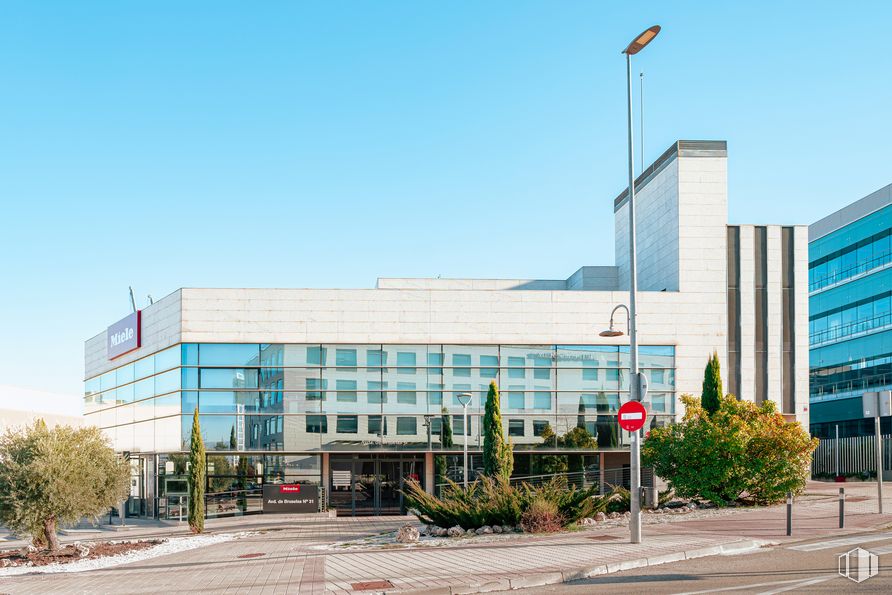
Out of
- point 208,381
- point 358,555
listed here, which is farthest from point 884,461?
point 358,555

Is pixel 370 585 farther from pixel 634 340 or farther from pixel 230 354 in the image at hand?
pixel 230 354

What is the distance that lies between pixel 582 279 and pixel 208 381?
1982 cm

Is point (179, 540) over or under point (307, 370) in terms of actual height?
under

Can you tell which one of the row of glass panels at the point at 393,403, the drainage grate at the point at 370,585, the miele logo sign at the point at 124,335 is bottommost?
the drainage grate at the point at 370,585

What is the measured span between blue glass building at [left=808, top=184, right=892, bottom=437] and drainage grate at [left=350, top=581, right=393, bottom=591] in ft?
175

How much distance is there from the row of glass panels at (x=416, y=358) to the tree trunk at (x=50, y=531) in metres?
12.4

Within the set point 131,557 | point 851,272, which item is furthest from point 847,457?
point 131,557

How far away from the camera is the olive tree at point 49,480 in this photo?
22.1 meters

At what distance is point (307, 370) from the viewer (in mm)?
35094

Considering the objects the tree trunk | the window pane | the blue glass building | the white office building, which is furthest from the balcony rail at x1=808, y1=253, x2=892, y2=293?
the tree trunk

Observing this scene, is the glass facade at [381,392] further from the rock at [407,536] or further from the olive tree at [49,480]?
the rock at [407,536]

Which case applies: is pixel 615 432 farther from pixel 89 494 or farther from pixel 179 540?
pixel 89 494

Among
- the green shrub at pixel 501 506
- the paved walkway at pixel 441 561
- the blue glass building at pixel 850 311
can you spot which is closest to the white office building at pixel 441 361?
the paved walkway at pixel 441 561

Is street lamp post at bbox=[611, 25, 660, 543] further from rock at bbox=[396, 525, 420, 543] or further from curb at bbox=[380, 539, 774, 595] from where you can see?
rock at bbox=[396, 525, 420, 543]
